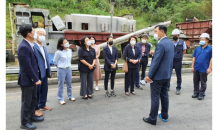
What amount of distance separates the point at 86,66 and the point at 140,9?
2893cm

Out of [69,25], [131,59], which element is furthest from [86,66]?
[69,25]

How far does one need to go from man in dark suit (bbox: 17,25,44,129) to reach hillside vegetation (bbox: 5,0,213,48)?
10.9 m

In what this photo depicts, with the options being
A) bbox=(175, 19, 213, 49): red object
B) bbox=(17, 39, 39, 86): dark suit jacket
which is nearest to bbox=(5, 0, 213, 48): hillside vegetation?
bbox=(175, 19, 213, 49): red object

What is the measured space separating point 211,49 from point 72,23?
27.9ft

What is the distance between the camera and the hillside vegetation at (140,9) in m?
20.3

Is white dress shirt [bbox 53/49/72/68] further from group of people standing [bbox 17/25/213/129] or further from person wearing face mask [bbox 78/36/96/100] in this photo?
→ person wearing face mask [bbox 78/36/96/100]

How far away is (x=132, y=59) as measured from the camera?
5250mm

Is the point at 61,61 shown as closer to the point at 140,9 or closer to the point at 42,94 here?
the point at 42,94

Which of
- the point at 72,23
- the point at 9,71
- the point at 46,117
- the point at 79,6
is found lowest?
the point at 46,117

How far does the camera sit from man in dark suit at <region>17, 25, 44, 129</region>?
9.72 feet

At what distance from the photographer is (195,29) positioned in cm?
1484

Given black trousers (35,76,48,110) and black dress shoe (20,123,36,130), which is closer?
black dress shoe (20,123,36,130)
